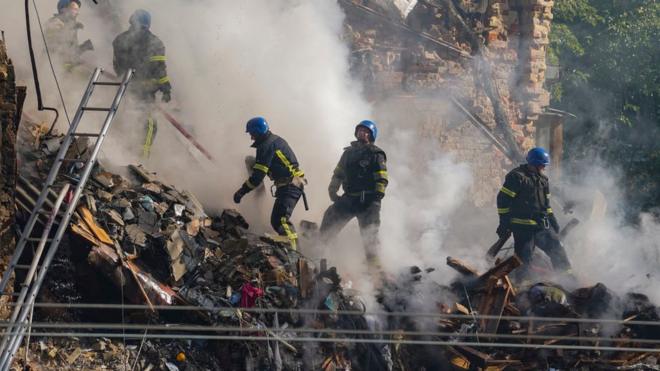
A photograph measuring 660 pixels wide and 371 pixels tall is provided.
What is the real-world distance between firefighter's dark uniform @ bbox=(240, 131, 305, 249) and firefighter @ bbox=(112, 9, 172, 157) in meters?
1.83

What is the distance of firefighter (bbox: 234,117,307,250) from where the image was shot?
10648mm

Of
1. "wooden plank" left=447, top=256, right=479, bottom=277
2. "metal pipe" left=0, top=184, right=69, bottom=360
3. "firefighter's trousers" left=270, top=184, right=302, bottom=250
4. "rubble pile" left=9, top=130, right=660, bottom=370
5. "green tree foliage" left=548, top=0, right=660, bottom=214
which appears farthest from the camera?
"green tree foliage" left=548, top=0, right=660, bottom=214

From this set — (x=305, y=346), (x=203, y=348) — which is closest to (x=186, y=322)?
(x=203, y=348)

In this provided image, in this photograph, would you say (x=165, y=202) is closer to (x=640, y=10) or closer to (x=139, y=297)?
(x=139, y=297)

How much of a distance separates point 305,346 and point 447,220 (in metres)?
6.10

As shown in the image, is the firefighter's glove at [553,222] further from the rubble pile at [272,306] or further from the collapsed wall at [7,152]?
the collapsed wall at [7,152]

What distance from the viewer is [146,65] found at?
1192 centimetres

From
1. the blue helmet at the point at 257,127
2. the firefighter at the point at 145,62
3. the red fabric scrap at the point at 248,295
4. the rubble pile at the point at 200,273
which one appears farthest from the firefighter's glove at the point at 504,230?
the firefighter at the point at 145,62

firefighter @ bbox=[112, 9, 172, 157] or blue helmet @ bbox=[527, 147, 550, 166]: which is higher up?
firefighter @ bbox=[112, 9, 172, 157]

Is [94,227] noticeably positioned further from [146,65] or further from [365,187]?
[146,65]

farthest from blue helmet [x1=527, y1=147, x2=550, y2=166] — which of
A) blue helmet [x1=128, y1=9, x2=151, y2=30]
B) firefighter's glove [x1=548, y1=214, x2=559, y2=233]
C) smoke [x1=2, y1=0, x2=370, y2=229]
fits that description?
blue helmet [x1=128, y1=9, x2=151, y2=30]

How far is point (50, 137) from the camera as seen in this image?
33.6 ft

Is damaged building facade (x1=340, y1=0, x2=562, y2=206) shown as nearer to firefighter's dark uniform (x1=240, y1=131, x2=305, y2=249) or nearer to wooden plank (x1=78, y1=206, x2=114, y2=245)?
firefighter's dark uniform (x1=240, y1=131, x2=305, y2=249)

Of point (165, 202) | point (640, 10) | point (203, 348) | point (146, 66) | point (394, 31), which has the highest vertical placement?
point (640, 10)
